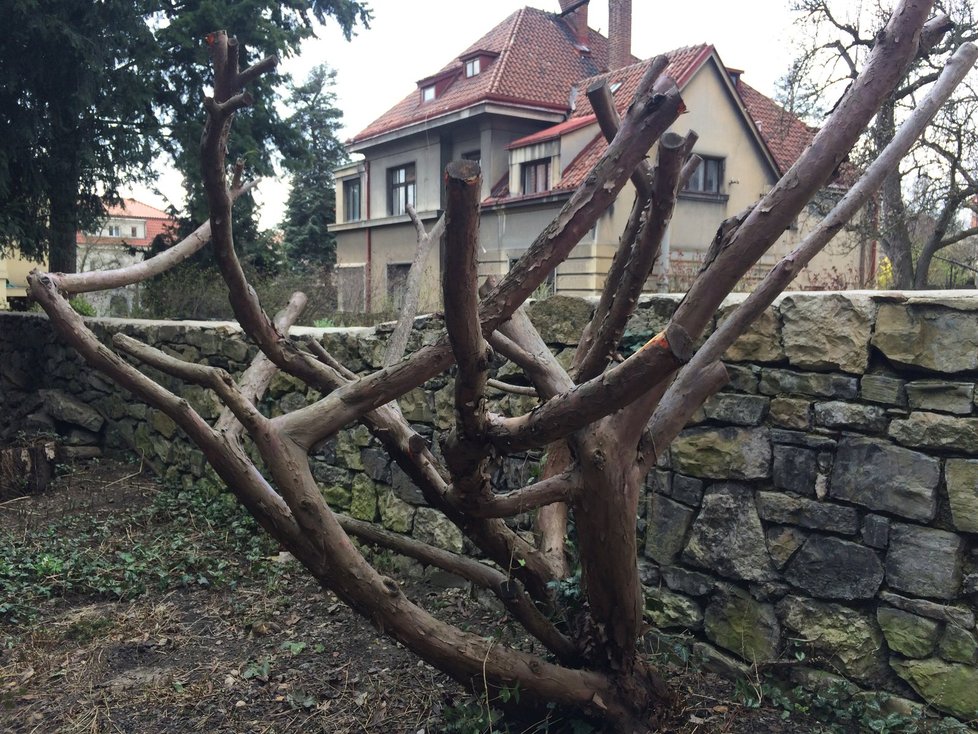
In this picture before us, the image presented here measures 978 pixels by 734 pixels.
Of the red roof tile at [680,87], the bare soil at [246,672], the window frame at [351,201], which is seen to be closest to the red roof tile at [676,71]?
the red roof tile at [680,87]

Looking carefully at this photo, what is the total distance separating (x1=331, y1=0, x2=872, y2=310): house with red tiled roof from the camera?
13.9 metres

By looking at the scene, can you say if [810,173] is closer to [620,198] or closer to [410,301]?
[410,301]

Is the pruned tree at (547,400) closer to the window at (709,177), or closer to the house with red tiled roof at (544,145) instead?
the house with red tiled roof at (544,145)

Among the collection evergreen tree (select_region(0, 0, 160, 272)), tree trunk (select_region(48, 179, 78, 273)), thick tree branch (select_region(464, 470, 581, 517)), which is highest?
evergreen tree (select_region(0, 0, 160, 272))

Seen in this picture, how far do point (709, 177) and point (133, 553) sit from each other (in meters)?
12.8

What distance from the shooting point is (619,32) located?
17453 mm

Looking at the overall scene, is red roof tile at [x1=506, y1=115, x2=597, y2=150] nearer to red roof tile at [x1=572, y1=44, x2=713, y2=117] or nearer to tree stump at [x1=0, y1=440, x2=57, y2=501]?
red roof tile at [x1=572, y1=44, x2=713, y2=117]

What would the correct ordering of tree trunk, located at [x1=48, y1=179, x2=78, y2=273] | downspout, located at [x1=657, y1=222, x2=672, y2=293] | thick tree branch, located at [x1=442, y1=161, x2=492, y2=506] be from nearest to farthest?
thick tree branch, located at [x1=442, y1=161, x2=492, y2=506], tree trunk, located at [x1=48, y1=179, x2=78, y2=273], downspout, located at [x1=657, y1=222, x2=672, y2=293]

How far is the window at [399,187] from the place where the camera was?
1780 cm

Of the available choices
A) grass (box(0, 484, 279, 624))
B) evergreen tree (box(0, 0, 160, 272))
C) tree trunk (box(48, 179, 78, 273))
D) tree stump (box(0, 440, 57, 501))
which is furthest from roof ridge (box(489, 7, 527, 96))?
grass (box(0, 484, 279, 624))

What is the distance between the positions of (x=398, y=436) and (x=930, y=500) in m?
1.81

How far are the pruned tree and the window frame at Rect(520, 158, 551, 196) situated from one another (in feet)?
38.8

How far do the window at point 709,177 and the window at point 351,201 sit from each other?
9.24m

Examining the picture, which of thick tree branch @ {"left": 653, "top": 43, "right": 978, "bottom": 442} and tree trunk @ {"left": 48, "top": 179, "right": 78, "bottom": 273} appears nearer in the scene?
thick tree branch @ {"left": 653, "top": 43, "right": 978, "bottom": 442}
